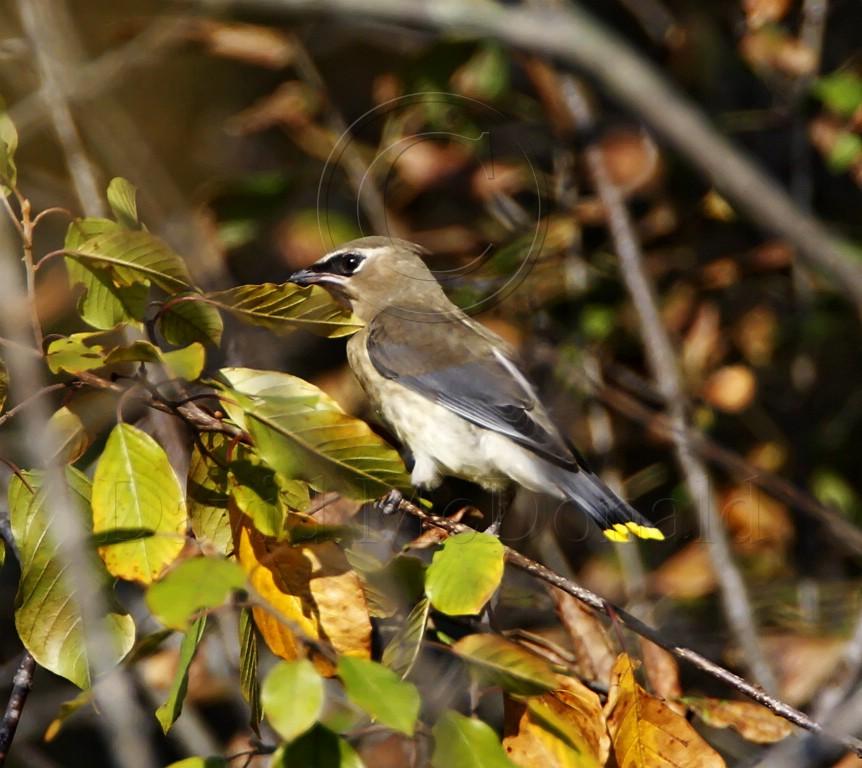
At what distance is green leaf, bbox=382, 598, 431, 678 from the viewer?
2.32m

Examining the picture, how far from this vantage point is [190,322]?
8.23 ft

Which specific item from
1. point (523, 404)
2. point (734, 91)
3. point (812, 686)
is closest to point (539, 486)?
point (523, 404)

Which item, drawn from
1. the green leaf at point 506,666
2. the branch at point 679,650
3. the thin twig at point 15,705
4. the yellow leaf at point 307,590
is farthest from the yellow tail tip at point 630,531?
the thin twig at point 15,705

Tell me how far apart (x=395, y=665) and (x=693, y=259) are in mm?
3603

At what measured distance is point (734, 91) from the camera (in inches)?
237

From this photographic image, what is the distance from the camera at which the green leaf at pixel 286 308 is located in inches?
95.7

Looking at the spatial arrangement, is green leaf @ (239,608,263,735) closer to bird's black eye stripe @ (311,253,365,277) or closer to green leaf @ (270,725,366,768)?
green leaf @ (270,725,366,768)

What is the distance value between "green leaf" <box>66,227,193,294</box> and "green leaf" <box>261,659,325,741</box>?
2.80 feet

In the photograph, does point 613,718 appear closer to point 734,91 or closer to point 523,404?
point 523,404

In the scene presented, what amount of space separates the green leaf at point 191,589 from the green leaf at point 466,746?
1.48ft

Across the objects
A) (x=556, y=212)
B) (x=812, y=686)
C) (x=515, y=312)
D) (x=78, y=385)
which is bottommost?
(x=812, y=686)

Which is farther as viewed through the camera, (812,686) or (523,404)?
(812,686)

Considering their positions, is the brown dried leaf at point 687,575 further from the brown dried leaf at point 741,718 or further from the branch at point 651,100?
the branch at point 651,100

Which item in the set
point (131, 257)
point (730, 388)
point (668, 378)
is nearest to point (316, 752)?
point (131, 257)
